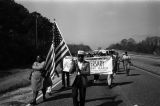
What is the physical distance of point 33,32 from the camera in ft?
202

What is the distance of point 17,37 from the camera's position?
4934 cm

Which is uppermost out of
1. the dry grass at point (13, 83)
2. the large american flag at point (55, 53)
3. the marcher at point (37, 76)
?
the large american flag at point (55, 53)

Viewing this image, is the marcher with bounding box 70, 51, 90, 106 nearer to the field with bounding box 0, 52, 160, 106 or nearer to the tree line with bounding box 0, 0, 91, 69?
the field with bounding box 0, 52, 160, 106

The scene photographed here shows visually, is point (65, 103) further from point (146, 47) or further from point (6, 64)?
point (146, 47)

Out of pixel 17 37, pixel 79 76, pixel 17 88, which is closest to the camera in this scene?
pixel 79 76

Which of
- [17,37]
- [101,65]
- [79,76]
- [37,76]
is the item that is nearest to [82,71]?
[79,76]

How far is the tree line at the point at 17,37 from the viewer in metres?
43.0

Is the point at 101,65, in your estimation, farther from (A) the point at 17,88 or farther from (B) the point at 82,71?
(B) the point at 82,71

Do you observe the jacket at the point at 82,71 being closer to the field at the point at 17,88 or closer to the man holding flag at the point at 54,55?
the man holding flag at the point at 54,55

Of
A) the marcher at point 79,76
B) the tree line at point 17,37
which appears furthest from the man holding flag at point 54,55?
the tree line at point 17,37

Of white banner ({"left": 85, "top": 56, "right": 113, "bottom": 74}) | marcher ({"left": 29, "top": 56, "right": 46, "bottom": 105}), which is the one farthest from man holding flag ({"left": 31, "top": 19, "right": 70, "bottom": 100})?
white banner ({"left": 85, "top": 56, "right": 113, "bottom": 74})

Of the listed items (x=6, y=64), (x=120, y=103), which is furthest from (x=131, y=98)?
(x=6, y=64)

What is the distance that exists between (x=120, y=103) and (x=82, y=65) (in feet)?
7.93

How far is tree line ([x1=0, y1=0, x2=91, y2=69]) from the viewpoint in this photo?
141 ft
